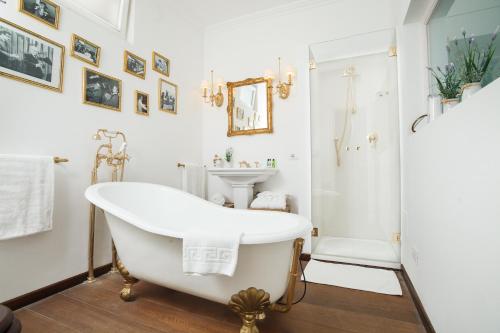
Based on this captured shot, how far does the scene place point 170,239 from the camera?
1224 millimetres

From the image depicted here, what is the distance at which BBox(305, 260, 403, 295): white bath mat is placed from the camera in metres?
1.75

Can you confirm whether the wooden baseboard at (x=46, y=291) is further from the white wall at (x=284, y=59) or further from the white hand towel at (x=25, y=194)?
the white wall at (x=284, y=59)

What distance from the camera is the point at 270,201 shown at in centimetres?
238

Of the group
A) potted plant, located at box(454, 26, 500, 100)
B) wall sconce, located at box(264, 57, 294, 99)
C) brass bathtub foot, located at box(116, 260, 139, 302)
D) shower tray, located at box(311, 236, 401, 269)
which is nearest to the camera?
potted plant, located at box(454, 26, 500, 100)

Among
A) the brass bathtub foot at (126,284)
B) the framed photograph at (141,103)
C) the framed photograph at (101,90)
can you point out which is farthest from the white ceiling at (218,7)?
the brass bathtub foot at (126,284)

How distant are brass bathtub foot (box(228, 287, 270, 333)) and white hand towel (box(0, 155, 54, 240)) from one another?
1.29m

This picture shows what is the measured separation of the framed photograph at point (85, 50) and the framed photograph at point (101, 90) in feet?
0.26

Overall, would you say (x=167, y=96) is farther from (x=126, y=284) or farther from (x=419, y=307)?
(x=419, y=307)

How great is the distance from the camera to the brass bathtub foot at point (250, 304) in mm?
1102

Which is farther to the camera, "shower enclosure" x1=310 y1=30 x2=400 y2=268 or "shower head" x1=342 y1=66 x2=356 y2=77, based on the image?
"shower head" x1=342 y1=66 x2=356 y2=77

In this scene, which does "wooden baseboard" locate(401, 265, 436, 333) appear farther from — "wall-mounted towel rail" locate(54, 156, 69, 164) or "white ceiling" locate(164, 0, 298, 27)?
"white ceiling" locate(164, 0, 298, 27)

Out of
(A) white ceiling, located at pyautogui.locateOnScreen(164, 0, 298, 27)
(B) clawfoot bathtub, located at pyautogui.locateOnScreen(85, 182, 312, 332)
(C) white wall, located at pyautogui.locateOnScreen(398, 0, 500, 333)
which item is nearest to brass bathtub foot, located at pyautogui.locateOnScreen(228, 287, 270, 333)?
(B) clawfoot bathtub, located at pyautogui.locateOnScreen(85, 182, 312, 332)

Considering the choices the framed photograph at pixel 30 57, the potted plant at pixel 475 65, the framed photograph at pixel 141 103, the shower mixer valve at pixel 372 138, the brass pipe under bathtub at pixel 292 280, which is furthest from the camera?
the shower mixer valve at pixel 372 138

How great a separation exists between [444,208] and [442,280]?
322mm
